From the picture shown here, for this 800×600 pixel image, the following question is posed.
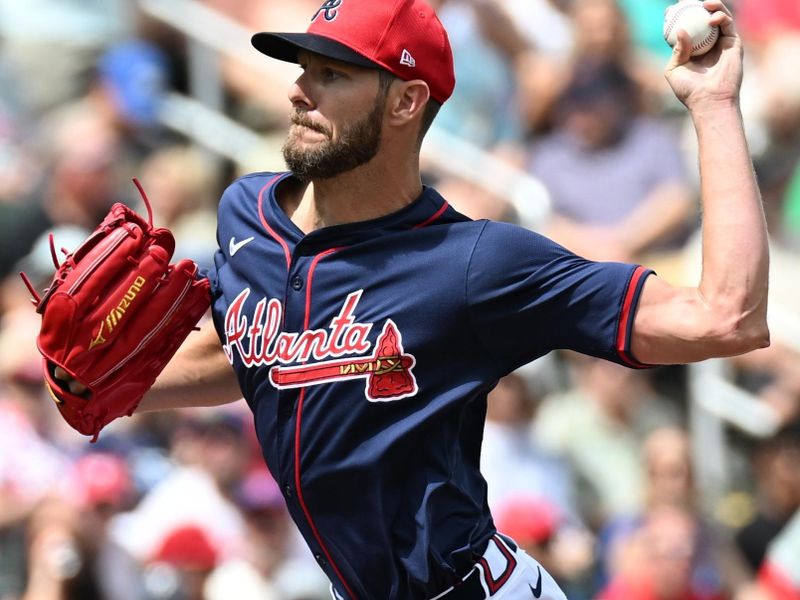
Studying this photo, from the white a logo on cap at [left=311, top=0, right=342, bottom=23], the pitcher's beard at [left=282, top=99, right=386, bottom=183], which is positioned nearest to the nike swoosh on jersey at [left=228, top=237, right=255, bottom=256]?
the pitcher's beard at [left=282, top=99, right=386, bottom=183]

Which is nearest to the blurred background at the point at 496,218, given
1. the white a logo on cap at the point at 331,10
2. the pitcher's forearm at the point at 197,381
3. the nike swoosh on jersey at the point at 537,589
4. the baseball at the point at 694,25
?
the pitcher's forearm at the point at 197,381

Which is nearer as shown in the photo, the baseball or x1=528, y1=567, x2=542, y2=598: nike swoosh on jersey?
the baseball

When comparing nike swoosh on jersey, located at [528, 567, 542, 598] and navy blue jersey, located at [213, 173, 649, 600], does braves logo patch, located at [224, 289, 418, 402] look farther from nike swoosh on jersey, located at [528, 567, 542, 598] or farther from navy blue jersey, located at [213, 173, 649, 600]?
nike swoosh on jersey, located at [528, 567, 542, 598]

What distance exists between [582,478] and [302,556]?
1.46 meters

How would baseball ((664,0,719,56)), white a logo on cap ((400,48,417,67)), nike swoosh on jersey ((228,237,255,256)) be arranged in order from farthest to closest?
1. nike swoosh on jersey ((228,237,255,256))
2. white a logo on cap ((400,48,417,67))
3. baseball ((664,0,719,56))

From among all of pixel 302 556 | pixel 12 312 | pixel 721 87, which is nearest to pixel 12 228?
pixel 12 312

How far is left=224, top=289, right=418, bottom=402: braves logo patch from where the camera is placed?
3199mm

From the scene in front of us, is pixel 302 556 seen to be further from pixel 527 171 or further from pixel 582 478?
pixel 527 171

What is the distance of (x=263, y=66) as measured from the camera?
8414mm

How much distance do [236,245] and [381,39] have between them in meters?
0.65

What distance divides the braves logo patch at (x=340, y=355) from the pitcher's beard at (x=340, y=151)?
29 cm

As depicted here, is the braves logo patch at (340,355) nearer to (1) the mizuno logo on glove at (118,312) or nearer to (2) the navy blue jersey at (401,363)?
(2) the navy blue jersey at (401,363)

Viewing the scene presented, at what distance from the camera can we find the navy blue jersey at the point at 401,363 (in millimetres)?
3133

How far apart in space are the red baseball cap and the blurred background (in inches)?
129
